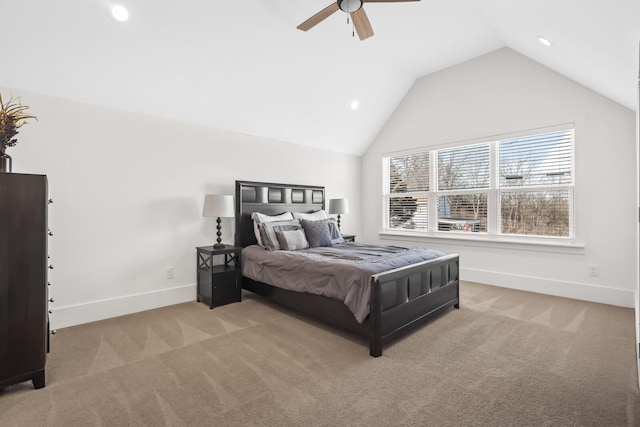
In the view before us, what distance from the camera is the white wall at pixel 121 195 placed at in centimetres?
305

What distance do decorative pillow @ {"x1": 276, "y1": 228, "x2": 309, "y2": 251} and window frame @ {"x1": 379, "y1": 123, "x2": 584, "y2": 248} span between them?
2.35 metres

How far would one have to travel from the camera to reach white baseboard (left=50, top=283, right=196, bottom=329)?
Answer: 309 centimetres

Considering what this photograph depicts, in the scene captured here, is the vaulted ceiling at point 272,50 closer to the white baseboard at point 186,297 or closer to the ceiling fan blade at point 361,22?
the ceiling fan blade at point 361,22

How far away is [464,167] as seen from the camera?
16.6 feet

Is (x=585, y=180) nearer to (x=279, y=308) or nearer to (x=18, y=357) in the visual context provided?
(x=279, y=308)

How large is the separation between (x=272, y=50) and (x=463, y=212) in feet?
12.1

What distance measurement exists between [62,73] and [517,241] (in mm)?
5609

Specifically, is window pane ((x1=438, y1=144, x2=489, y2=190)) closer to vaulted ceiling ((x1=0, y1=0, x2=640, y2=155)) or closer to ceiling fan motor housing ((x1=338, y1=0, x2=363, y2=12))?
vaulted ceiling ((x1=0, y1=0, x2=640, y2=155))

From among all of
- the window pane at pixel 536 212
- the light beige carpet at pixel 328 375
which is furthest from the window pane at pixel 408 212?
the light beige carpet at pixel 328 375

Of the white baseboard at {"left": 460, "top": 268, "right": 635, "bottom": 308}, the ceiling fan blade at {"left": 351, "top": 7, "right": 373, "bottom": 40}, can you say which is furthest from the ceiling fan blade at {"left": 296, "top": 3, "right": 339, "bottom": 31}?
the white baseboard at {"left": 460, "top": 268, "right": 635, "bottom": 308}

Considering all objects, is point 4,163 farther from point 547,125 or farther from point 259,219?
point 547,125

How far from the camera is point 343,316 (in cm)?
279

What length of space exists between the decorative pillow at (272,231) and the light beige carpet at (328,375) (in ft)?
3.10

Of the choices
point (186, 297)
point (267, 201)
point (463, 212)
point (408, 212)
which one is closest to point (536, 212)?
point (463, 212)
